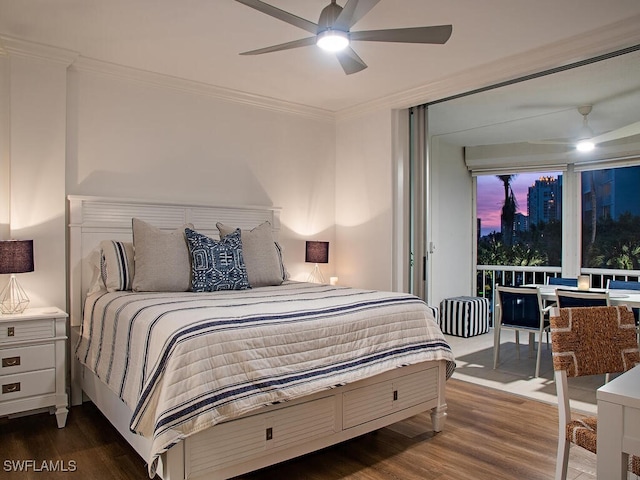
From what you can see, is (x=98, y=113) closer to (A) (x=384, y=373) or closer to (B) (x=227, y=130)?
(B) (x=227, y=130)

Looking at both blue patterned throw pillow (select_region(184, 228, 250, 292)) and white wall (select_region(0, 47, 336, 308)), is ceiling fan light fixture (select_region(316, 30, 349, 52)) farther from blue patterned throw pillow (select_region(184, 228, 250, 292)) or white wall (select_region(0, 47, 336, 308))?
white wall (select_region(0, 47, 336, 308))

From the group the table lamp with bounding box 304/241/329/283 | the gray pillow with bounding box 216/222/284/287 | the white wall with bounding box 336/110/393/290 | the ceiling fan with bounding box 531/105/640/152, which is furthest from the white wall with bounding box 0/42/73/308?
the ceiling fan with bounding box 531/105/640/152

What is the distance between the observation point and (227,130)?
4.46 metres

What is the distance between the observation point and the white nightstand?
2.86m

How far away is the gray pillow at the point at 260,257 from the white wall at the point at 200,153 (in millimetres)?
690

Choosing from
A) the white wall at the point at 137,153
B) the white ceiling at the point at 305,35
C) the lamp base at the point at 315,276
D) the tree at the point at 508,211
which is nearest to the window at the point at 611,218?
the white ceiling at the point at 305,35

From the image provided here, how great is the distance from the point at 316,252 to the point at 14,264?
2582 millimetres

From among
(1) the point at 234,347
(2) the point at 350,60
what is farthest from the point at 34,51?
(1) the point at 234,347

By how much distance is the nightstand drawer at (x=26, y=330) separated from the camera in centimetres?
286

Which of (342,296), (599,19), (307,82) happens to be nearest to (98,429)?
(342,296)

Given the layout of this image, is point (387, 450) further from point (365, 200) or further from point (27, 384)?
point (365, 200)

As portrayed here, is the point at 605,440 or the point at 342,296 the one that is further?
the point at 342,296

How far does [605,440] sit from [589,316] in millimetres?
732

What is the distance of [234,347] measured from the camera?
81.3 inches
